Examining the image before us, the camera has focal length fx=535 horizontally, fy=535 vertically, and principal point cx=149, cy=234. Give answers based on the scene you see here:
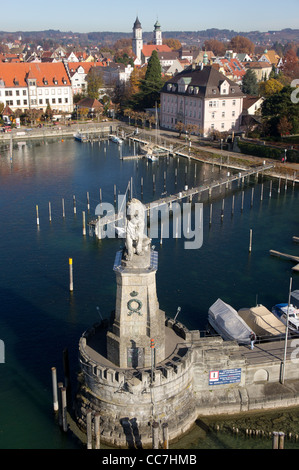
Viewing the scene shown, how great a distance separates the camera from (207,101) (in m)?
110

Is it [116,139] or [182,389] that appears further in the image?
[116,139]

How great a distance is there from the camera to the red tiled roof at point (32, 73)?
135750mm

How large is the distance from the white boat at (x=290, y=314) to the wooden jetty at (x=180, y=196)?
25046mm

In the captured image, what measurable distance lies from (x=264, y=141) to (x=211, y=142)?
11.1m

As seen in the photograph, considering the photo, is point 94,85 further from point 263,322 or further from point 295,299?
point 263,322

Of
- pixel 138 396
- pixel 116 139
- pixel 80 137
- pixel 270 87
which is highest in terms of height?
pixel 270 87

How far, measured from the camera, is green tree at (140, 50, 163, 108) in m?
131

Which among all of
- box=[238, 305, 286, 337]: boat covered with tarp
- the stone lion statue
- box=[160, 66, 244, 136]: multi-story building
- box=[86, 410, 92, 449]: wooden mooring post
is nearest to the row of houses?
box=[160, 66, 244, 136]: multi-story building

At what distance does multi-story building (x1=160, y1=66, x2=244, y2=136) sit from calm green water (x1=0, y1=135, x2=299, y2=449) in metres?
25.5

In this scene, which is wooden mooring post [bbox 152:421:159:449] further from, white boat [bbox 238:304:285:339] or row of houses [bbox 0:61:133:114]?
row of houses [bbox 0:61:133:114]

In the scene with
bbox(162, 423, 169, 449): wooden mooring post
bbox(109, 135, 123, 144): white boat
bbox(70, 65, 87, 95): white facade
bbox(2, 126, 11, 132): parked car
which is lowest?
bbox(162, 423, 169, 449): wooden mooring post

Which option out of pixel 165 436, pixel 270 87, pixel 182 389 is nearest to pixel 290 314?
pixel 182 389

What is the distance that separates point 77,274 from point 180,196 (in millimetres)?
23864
